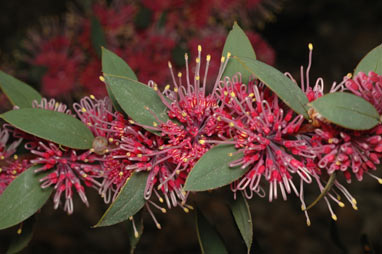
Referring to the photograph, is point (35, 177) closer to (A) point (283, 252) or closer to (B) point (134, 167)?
(B) point (134, 167)

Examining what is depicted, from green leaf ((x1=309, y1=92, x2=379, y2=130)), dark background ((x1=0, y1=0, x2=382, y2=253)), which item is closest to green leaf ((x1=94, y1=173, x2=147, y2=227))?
green leaf ((x1=309, y1=92, x2=379, y2=130))

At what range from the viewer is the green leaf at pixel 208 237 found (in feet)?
3.50

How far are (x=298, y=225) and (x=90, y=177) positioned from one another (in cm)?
219

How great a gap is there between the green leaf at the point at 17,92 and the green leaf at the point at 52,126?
0.58 ft

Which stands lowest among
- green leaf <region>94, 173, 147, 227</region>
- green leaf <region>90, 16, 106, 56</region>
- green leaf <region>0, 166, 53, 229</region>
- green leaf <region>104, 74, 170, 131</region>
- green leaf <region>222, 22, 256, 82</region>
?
green leaf <region>94, 173, 147, 227</region>

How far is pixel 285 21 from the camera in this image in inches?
127

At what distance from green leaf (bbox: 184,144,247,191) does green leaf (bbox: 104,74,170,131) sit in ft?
0.46

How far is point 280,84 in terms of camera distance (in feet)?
2.55

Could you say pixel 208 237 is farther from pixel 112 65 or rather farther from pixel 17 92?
pixel 17 92

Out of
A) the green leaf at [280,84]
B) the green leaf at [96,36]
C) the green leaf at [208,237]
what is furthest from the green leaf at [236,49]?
the green leaf at [96,36]

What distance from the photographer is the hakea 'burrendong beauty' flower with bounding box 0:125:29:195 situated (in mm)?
1023

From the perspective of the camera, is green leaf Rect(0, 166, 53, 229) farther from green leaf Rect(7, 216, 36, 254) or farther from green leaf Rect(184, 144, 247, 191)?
green leaf Rect(184, 144, 247, 191)

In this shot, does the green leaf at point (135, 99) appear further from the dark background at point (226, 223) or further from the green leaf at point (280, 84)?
the dark background at point (226, 223)

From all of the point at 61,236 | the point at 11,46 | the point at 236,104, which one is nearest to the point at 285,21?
the point at 11,46
